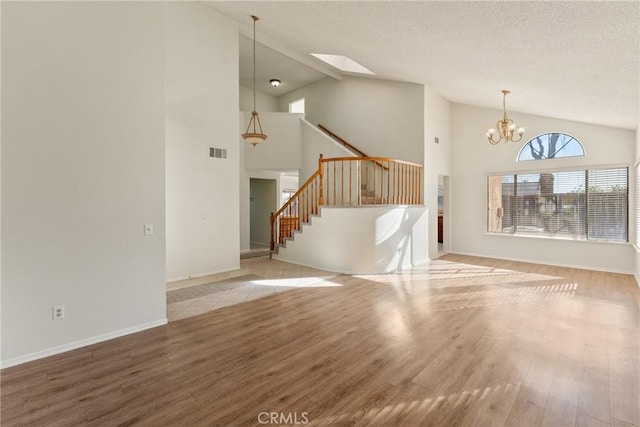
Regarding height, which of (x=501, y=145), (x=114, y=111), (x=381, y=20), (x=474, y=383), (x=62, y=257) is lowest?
(x=474, y=383)

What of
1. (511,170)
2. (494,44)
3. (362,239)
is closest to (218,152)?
(362,239)

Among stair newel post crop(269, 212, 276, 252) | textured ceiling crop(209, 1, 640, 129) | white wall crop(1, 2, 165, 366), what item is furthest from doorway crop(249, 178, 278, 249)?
white wall crop(1, 2, 165, 366)

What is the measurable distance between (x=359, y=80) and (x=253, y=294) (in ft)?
21.5

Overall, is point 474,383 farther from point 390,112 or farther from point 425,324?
point 390,112

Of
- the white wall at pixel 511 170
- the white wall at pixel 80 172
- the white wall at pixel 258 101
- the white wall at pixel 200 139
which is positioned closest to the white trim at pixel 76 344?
the white wall at pixel 80 172

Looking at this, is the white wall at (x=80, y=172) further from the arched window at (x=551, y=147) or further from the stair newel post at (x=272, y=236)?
the arched window at (x=551, y=147)

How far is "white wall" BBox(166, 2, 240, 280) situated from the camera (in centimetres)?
553

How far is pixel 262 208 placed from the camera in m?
10.4

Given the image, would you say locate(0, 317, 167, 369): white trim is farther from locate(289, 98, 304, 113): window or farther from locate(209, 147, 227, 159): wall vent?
locate(289, 98, 304, 113): window

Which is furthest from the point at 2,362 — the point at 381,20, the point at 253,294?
the point at 381,20

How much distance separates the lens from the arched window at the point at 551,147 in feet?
21.1

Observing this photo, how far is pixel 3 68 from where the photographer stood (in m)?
2.53

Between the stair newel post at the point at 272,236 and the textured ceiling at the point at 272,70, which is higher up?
the textured ceiling at the point at 272,70

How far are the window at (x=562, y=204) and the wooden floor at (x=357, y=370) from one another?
2.56 meters
